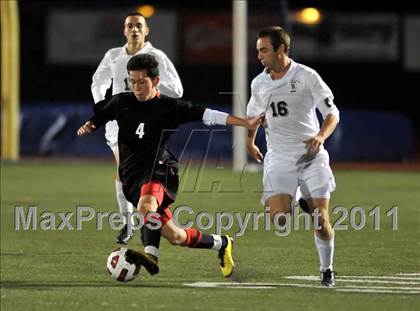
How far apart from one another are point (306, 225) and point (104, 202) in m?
3.72

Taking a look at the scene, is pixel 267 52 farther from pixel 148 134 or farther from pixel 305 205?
pixel 305 205

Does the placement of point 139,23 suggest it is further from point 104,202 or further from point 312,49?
point 312,49

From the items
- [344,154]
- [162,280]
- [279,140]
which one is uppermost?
[279,140]

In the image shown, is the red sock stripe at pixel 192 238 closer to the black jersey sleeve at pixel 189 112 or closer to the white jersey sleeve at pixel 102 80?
the black jersey sleeve at pixel 189 112

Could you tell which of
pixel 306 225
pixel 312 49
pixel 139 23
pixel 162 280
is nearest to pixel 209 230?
pixel 306 225

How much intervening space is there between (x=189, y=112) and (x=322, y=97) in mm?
1068

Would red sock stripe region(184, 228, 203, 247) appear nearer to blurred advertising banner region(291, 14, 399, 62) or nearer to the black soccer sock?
the black soccer sock

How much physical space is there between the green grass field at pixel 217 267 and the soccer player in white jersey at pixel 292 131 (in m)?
0.62

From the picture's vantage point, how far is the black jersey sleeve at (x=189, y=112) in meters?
10.7

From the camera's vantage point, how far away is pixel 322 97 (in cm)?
1050

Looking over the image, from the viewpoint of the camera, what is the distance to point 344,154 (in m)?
28.1

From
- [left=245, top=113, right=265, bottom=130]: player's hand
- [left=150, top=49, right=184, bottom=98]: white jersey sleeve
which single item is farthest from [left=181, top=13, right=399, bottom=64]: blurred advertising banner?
[left=245, top=113, right=265, bottom=130]: player's hand

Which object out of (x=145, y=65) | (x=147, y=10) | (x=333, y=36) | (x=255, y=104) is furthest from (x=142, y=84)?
(x=147, y=10)

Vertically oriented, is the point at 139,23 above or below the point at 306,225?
above
